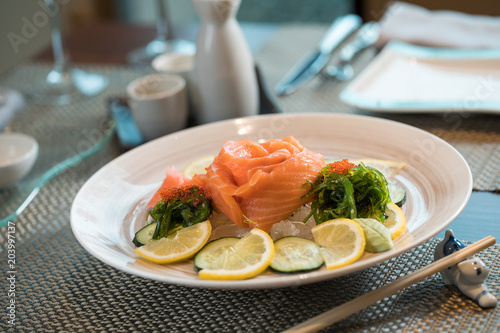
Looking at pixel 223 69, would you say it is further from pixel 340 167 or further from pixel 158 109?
pixel 340 167

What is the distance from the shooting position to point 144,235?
43.7 inches

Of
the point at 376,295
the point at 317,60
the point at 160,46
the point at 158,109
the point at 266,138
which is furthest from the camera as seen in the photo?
the point at 160,46

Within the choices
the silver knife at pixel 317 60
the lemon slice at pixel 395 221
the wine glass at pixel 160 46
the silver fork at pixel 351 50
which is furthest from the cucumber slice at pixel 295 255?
the wine glass at pixel 160 46

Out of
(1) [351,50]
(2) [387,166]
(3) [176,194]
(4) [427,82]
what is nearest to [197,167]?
(3) [176,194]

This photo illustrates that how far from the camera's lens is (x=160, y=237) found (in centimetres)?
109

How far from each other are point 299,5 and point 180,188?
373cm

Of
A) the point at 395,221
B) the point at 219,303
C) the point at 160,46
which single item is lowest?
the point at 160,46

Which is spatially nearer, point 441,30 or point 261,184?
point 261,184

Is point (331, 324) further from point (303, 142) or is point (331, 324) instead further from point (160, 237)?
point (303, 142)

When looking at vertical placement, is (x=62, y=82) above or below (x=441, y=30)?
below

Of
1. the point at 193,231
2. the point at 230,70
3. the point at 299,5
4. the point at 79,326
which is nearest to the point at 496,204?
the point at 193,231

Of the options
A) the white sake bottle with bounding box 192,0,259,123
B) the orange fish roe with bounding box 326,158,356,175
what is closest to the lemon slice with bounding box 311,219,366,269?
the orange fish roe with bounding box 326,158,356,175

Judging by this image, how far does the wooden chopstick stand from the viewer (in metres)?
0.89

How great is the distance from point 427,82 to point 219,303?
115cm
